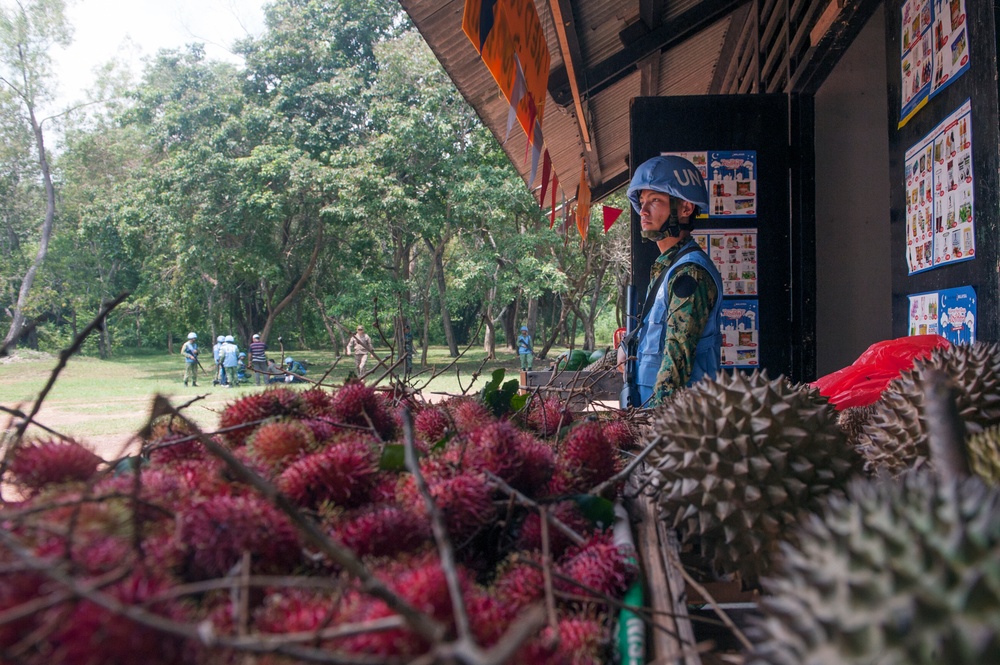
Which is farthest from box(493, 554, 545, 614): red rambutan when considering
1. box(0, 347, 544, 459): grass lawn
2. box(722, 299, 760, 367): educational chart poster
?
box(722, 299, 760, 367): educational chart poster

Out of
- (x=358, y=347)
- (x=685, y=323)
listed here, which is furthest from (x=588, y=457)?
(x=685, y=323)

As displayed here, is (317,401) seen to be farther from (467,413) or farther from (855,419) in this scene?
(855,419)

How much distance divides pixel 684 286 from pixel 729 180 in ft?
6.10

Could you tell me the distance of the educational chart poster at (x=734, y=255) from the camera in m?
4.02

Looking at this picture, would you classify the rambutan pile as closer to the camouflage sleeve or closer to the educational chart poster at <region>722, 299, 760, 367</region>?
the camouflage sleeve

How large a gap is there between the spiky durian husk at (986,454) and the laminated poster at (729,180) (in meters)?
3.31

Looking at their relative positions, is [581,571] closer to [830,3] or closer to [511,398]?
[511,398]

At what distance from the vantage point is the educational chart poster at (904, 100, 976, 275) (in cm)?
222

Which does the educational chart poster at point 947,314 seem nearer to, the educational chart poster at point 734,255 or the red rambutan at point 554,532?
the educational chart poster at point 734,255

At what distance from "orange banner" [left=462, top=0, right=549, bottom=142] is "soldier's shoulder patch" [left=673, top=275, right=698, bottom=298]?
951 mm

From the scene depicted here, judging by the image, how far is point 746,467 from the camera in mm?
1017

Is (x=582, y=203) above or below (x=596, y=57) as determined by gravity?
below

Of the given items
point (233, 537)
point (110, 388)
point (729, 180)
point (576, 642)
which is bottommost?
point (110, 388)

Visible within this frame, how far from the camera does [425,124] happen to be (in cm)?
1930
